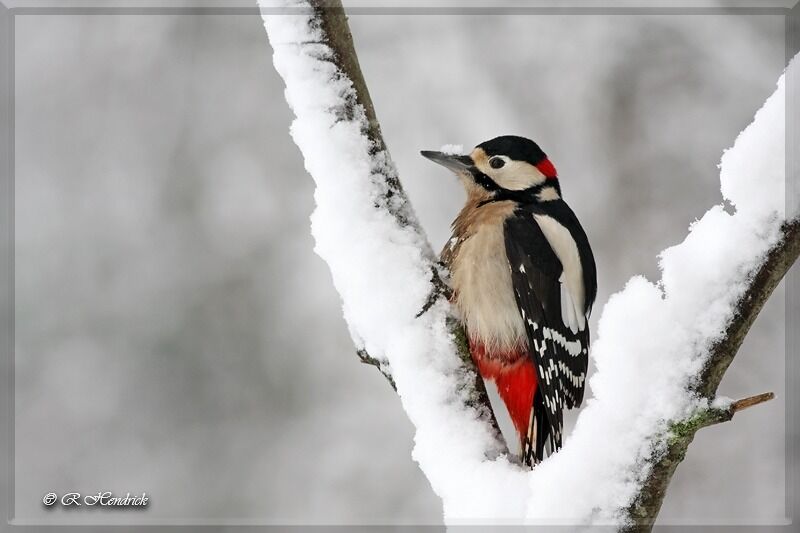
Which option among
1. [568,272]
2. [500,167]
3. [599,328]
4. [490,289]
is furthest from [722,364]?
[500,167]

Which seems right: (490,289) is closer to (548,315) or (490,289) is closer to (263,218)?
(548,315)

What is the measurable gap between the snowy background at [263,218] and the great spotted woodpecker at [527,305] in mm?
2188

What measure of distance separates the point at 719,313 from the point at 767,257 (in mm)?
108

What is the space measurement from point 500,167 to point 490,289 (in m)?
0.46

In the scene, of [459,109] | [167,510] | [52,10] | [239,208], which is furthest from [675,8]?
[167,510]

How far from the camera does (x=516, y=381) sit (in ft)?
7.67

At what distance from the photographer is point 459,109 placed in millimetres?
4625

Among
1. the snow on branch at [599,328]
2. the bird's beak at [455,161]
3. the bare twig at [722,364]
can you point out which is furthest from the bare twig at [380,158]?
the bird's beak at [455,161]

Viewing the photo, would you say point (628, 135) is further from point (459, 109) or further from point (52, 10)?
point (52, 10)

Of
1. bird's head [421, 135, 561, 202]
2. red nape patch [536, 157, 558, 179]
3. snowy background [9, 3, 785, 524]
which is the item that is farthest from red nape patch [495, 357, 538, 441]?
snowy background [9, 3, 785, 524]

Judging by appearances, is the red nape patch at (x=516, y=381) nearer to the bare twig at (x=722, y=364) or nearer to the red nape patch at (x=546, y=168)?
the red nape patch at (x=546, y=168)

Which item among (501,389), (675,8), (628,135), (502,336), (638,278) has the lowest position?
(501,389)

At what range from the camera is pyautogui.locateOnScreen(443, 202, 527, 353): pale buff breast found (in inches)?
87.7

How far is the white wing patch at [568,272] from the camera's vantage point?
237 cm
